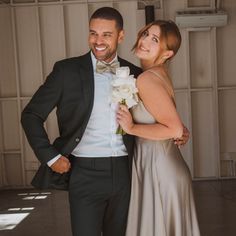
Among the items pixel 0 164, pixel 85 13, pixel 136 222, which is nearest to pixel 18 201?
pixel 0 164

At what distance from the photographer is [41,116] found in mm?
2270

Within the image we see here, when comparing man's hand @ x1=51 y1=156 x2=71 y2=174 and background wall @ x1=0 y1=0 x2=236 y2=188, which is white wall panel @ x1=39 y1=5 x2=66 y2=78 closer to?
background wall @ x1=0 y1=0 x2=236 y2=188

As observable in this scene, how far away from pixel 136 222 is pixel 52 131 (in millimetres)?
5225

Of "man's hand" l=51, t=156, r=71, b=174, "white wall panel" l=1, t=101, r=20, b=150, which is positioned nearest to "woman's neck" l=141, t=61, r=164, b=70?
"man's hand" l=51, t=156, r=71, b=174

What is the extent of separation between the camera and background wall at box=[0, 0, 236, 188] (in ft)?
23.7

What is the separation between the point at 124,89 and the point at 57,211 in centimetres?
397

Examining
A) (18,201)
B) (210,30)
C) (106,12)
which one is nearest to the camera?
(106,12)

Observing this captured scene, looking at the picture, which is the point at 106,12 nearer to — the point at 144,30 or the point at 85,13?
the point at 144,30

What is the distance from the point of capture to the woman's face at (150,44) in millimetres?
2256

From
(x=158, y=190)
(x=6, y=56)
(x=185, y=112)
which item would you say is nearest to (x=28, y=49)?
(x=6, y=56)

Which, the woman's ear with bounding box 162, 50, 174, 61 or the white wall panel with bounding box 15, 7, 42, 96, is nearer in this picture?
the woman's ear with bounding box 162, 50, 174, 61

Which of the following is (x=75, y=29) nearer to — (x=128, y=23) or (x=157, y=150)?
(x=128, y=23)

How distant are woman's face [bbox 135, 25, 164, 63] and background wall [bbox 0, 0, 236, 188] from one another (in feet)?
16.3

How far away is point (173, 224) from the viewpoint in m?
2.36
